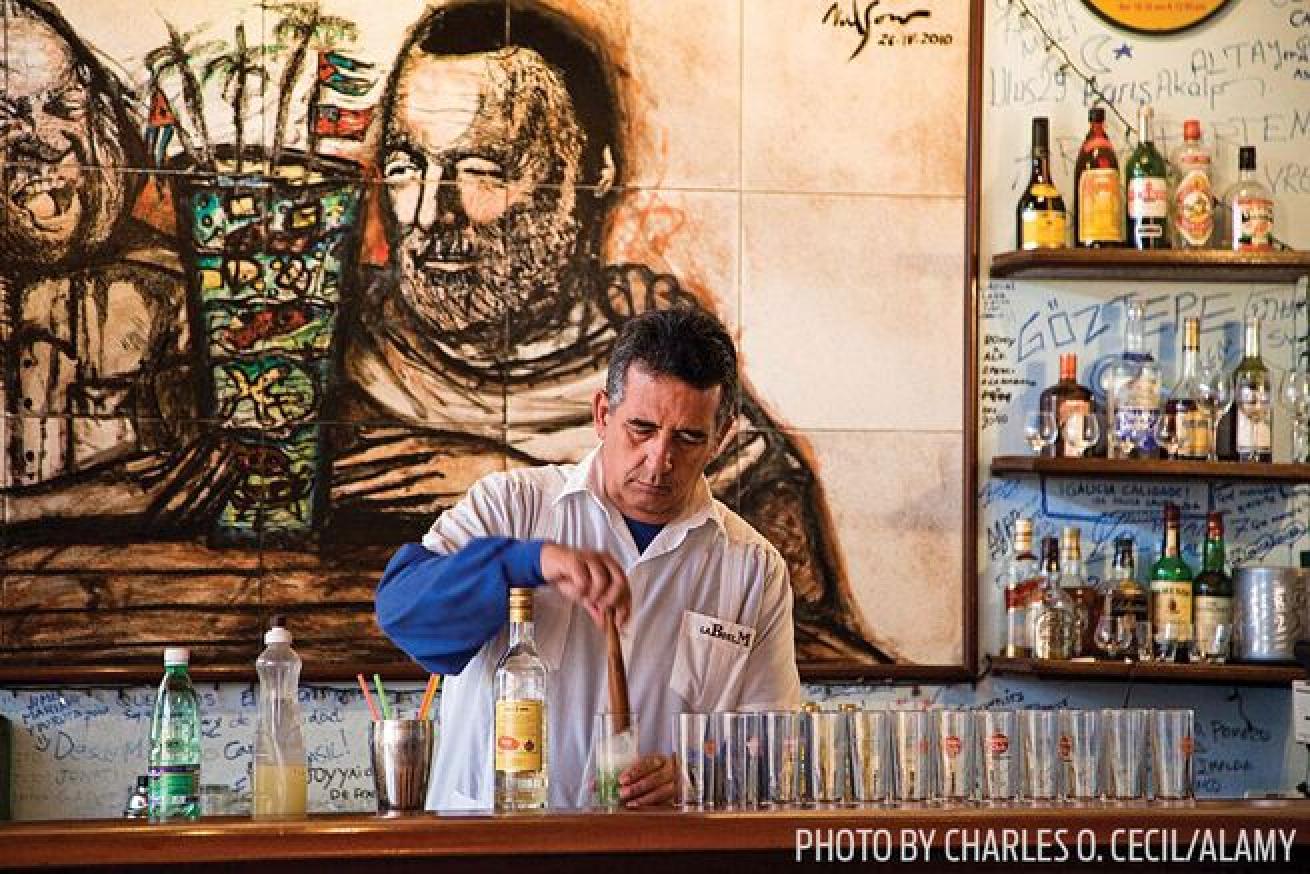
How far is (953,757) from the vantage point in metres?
2.45

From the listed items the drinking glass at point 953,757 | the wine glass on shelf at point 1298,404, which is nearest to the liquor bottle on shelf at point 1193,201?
the wine glass on shelf at point 1298,404

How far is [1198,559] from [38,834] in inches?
122

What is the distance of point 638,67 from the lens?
4.40 meters

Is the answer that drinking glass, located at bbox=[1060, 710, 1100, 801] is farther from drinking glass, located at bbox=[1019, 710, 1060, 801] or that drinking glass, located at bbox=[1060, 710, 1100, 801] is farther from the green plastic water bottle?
the green plastic water bottle

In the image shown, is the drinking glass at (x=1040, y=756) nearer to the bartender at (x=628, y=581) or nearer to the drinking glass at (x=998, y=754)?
the drinking glass at (x=998, y=754)

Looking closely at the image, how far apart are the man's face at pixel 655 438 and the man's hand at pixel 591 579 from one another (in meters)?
0.36

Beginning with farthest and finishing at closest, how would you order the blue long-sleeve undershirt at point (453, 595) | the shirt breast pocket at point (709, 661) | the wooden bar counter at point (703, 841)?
the shirt breast pocket at point (709, 661), the blue long-sleeve undershirt at point (453, 595), the wooden bar counter at point (703, 841)

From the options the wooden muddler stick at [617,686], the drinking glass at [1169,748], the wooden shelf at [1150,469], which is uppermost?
the wooden shelf at [1150,469]

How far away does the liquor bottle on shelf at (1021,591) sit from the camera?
439cm

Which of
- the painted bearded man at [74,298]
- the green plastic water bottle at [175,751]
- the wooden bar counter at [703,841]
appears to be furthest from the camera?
the painted bearded man at [74,298]

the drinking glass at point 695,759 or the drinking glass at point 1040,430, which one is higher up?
the drinking glass at point 1040,430

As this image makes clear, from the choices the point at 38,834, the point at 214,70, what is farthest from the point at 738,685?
the point at 214,70

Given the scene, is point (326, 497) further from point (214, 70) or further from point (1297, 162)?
point (1297, 162)
